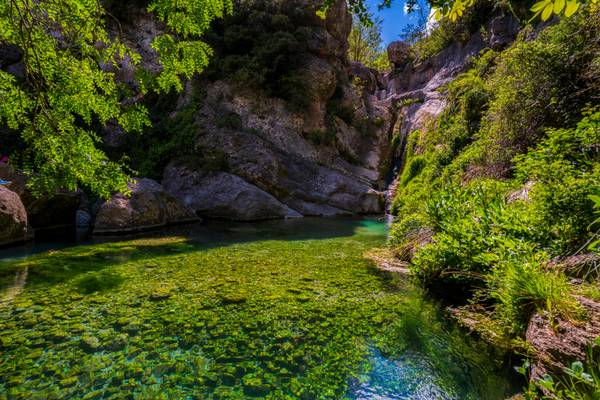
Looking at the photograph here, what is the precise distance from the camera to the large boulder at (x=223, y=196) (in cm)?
1862

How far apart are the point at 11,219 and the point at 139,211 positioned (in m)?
4.36

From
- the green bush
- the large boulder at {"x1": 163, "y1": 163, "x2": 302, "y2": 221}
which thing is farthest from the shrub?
the green bush

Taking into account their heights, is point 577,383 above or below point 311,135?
below

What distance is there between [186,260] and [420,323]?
6263mm

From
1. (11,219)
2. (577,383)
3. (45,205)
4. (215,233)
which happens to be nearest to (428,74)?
(215,233)

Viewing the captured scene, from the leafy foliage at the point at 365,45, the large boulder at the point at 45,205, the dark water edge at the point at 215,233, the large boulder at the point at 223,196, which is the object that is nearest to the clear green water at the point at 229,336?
the dark water edge at the point at 215,233

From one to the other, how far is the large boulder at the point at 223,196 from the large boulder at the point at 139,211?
6.66 ft

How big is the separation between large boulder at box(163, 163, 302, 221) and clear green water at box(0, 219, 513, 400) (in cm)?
1002

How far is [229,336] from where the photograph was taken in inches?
185

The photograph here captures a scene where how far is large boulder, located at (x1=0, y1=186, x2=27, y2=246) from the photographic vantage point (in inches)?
423

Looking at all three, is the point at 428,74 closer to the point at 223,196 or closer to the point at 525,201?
the point at 223,196

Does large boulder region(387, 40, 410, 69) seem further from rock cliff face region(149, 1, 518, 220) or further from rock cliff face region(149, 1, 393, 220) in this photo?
rock cliff face region(149, 1, 393, 220)

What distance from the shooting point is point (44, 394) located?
3373 millimetres

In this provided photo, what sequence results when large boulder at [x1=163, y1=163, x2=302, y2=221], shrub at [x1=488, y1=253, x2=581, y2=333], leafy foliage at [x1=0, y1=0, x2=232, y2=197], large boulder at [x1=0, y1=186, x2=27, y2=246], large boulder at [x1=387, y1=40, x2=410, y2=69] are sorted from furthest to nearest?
large boulder at [x1=387, y1=40, x2=410, y2=69] → large boulder at [x1=163, y1=163, x2=302, y2=221] → large boulder at [x1=0, y1=186, x2=27, y2=246] → leafy foliage at [x1=0, y1=0, x2=232, y2=197] → shrub at [x1=488, y1=253, x2=581, y2=333]
